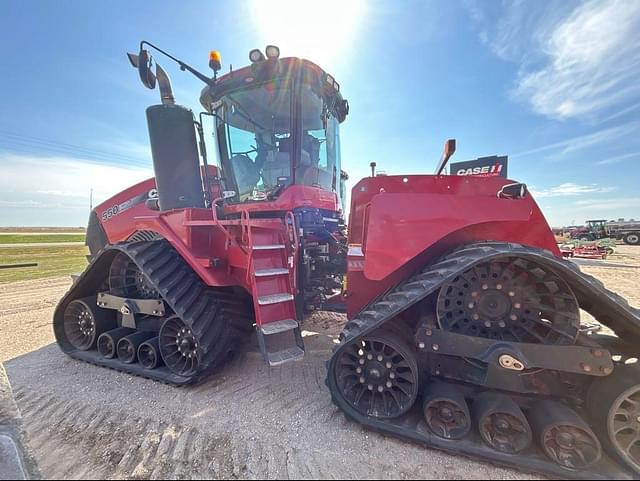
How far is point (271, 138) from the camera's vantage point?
3.45 metres

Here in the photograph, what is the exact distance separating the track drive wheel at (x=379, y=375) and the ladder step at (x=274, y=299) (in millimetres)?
764

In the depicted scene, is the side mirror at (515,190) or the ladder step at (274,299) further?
the ladder step at (274,299)

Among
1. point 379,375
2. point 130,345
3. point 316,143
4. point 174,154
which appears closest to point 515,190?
point 379,375

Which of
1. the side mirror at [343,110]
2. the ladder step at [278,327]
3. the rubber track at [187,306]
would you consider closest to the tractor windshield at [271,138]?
the side mirror at [343,110]

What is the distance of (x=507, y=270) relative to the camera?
1936mm

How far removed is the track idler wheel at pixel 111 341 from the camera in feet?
10.8

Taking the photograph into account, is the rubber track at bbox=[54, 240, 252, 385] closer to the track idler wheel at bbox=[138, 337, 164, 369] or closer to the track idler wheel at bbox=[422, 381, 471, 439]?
the track idler wheel at bbox=[138, 337, 164, 369]

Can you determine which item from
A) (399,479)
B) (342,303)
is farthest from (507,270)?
(342,303)

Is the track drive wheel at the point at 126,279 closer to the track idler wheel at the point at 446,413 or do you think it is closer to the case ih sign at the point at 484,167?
the track idler wheel at the point at 446,413

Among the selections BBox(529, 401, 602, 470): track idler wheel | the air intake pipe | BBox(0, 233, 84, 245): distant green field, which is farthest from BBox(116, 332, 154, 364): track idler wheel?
BBox(0, 233, 84, 245): distant green field

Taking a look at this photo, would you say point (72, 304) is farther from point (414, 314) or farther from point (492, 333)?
point (492, 333)

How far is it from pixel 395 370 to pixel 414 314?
1.52 ft

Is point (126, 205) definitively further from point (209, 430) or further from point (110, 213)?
point (209, 430)

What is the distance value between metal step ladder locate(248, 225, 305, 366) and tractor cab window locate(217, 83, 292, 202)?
699 millimetres
